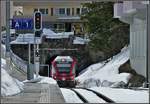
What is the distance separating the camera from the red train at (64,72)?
63.4 m

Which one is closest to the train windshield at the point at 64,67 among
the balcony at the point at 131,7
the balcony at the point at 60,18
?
the balcony at the point at 131,7

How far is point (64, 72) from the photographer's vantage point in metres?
65.2

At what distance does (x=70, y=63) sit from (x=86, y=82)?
919 centimetres

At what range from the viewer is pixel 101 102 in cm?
2239

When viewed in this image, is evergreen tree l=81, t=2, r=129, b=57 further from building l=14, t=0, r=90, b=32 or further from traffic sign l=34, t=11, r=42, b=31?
building l=14, t=0, r=90, b=32

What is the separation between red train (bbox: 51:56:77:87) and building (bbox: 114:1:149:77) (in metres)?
11.4

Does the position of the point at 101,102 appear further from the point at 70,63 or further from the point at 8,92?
the point at 70,63

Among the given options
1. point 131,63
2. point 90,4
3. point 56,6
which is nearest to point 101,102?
point 131,63

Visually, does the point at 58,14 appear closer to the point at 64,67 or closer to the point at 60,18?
the point at 60,18

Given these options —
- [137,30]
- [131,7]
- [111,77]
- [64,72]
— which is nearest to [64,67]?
[64,72]

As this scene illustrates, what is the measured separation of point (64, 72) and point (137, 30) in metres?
16.6

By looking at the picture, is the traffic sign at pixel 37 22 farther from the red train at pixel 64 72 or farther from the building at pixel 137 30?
the red train at pixel 64 72

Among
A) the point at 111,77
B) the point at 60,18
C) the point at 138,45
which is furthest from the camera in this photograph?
the point at 60,18

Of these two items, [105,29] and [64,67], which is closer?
[105,29]
